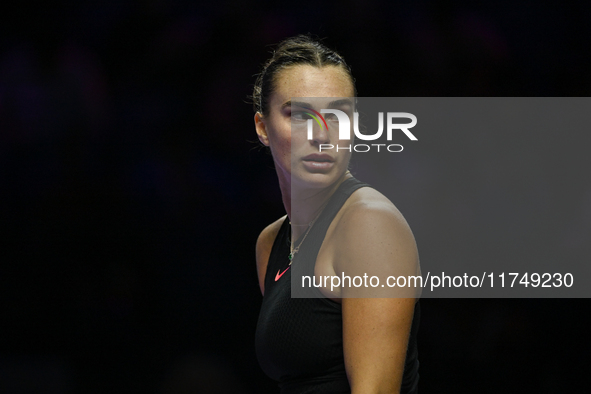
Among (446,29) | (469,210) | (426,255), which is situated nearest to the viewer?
(426,255)

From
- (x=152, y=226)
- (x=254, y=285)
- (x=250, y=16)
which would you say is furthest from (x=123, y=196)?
(x=250, y=16)

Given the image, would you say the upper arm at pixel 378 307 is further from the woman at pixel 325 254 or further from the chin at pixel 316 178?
the chin at pixel 316 178

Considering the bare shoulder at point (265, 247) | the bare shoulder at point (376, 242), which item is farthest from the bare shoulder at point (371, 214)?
the bare shoulder at point (265, 247)

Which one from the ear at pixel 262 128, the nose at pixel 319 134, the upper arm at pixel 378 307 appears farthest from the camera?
the ear at pixel 262 128

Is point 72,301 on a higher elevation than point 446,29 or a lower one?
lower

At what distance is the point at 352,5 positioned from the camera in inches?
72.4

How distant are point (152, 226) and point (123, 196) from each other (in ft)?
0.49

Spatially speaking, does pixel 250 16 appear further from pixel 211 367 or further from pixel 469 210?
pixel 211 367

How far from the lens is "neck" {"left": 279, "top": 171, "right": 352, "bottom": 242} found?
0.92 m

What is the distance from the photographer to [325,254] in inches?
30.8

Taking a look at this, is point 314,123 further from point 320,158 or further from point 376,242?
point 376,242

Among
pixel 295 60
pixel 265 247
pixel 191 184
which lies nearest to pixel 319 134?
pixel 295 60

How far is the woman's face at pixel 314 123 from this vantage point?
0.88m

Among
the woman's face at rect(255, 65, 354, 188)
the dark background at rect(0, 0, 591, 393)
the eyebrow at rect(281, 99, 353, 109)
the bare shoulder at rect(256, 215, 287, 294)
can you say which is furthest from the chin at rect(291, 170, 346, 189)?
the dark background at rect(0, 0, 591, 393)
